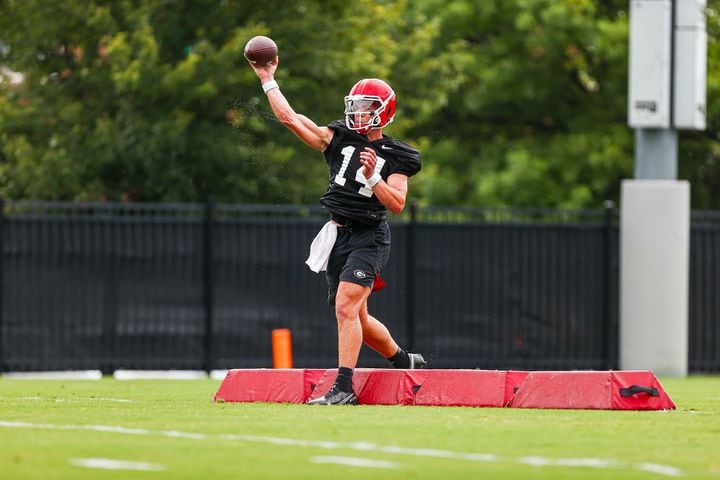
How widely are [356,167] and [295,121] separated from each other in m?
0.53

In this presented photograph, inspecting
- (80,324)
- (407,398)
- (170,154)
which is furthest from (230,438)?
(170,154)

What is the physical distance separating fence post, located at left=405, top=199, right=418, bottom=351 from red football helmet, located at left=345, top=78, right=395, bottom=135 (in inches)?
327

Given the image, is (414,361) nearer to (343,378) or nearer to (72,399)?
(343,378)

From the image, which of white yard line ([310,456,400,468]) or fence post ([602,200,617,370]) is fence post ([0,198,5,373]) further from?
white yard line ([310,456,400,468])

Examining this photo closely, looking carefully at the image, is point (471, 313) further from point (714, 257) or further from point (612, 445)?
point (612, 445)

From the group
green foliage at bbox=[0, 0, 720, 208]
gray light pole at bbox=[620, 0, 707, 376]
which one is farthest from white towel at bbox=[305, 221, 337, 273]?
green foliage at bbox=[0, 0, 720, 208]

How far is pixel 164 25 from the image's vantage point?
22906 mm

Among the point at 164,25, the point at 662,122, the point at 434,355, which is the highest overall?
the point at 164,25

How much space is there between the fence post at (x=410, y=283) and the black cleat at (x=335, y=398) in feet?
28.3

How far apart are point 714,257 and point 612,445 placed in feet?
41.4

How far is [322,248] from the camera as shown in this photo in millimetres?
10859

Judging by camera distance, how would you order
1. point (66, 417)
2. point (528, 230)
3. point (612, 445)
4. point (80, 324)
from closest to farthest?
point (612, 445), point (66, 417), point (80, 324), point (528, 230)

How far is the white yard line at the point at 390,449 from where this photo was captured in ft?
22.9

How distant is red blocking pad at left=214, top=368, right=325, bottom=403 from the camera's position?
10.8 metres
